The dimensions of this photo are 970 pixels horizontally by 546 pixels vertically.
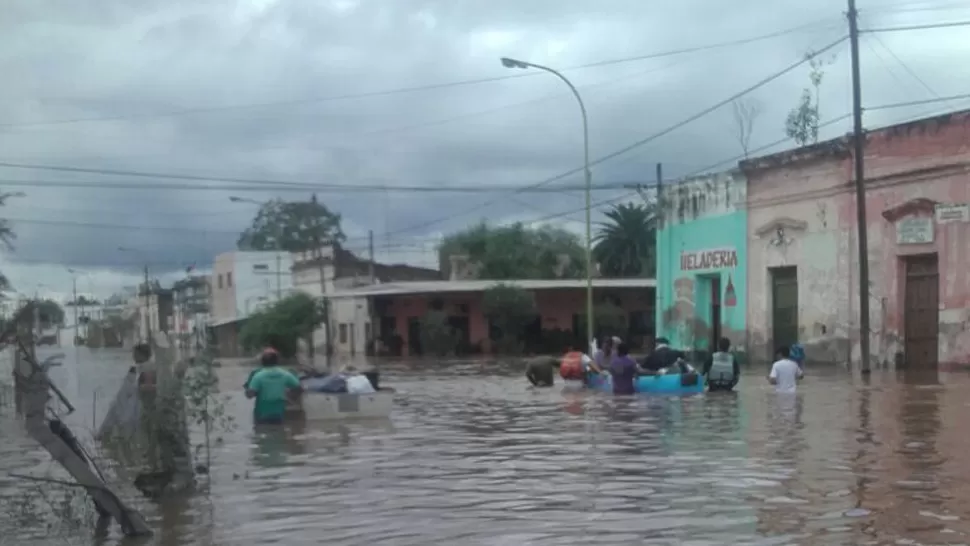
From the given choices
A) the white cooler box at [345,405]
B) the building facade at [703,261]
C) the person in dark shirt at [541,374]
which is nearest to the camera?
the white cooler box at [345,405]

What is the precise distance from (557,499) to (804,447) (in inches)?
204

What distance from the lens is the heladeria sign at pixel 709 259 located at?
142ft

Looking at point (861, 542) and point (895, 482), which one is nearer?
point (861, 542)

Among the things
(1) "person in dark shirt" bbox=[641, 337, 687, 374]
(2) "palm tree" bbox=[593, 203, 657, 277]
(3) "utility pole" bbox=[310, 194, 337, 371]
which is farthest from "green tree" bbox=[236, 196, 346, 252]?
(1) "person in dark shirt" bbox=[641, 337, 687, 374]

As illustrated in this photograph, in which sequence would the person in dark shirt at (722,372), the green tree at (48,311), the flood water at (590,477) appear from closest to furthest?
1. the flood water at (590,477)
2. the green tree at (48,311)
3. the person in dark shirt at (722,372)

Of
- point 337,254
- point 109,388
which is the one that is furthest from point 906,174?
point 337,254

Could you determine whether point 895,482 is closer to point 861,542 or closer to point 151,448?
point 861,542

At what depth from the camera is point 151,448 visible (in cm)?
1223

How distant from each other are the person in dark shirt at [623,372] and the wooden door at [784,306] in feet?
50.4

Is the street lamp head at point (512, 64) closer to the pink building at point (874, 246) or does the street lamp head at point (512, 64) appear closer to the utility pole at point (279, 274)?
the pink building at point (874, 246)

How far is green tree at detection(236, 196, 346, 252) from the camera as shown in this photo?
9175 centimetres

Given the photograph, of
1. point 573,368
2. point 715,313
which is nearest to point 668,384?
point 573,368

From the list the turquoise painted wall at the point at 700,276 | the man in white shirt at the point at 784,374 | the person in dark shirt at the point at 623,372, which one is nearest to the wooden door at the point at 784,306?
the turquoise painted wall at the point at 700,276

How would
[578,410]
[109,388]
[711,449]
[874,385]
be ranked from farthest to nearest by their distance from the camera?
[874,385] < [578,410] < [109,388] < [711,449]
